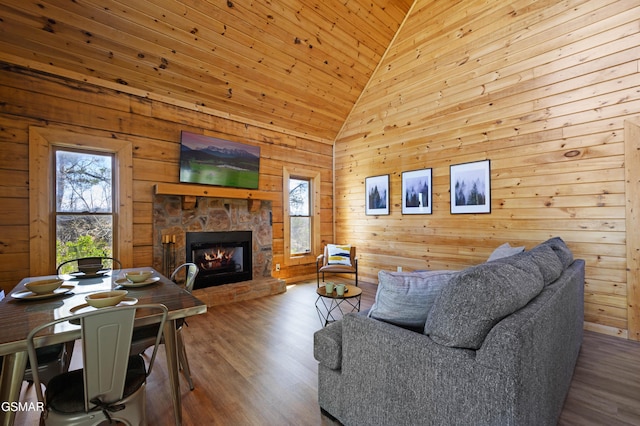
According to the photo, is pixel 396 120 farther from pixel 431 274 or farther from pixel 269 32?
pixel 431 274

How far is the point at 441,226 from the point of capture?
428 centimetres

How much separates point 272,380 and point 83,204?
10.2ft

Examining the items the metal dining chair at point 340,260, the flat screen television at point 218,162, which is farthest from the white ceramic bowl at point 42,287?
the metal dining chair at point 340,260

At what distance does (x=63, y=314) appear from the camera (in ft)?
4.74

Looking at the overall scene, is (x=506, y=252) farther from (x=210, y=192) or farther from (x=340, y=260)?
(x=210, y=192)

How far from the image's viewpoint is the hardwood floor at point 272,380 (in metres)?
1.77

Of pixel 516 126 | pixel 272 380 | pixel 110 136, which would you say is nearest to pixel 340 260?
pixel 272 380

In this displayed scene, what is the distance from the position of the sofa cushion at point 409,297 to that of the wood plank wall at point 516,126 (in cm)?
268

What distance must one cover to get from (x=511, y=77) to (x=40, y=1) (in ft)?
16.9

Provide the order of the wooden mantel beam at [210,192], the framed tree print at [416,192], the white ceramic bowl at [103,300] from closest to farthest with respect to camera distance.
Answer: the white ceramic bowl at [103,300] < the wooden mantel beam at [210,192] < the framed tree print at [416,192]

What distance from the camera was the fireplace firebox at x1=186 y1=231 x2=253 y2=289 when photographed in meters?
4.15

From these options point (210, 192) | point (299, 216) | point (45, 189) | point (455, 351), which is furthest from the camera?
point (299, 216)

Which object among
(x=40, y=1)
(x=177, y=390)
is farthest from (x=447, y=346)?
(x=40, y=1)

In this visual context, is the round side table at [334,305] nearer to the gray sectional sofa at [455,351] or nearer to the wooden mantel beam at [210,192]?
the gray sectional sofa at [455,351]
